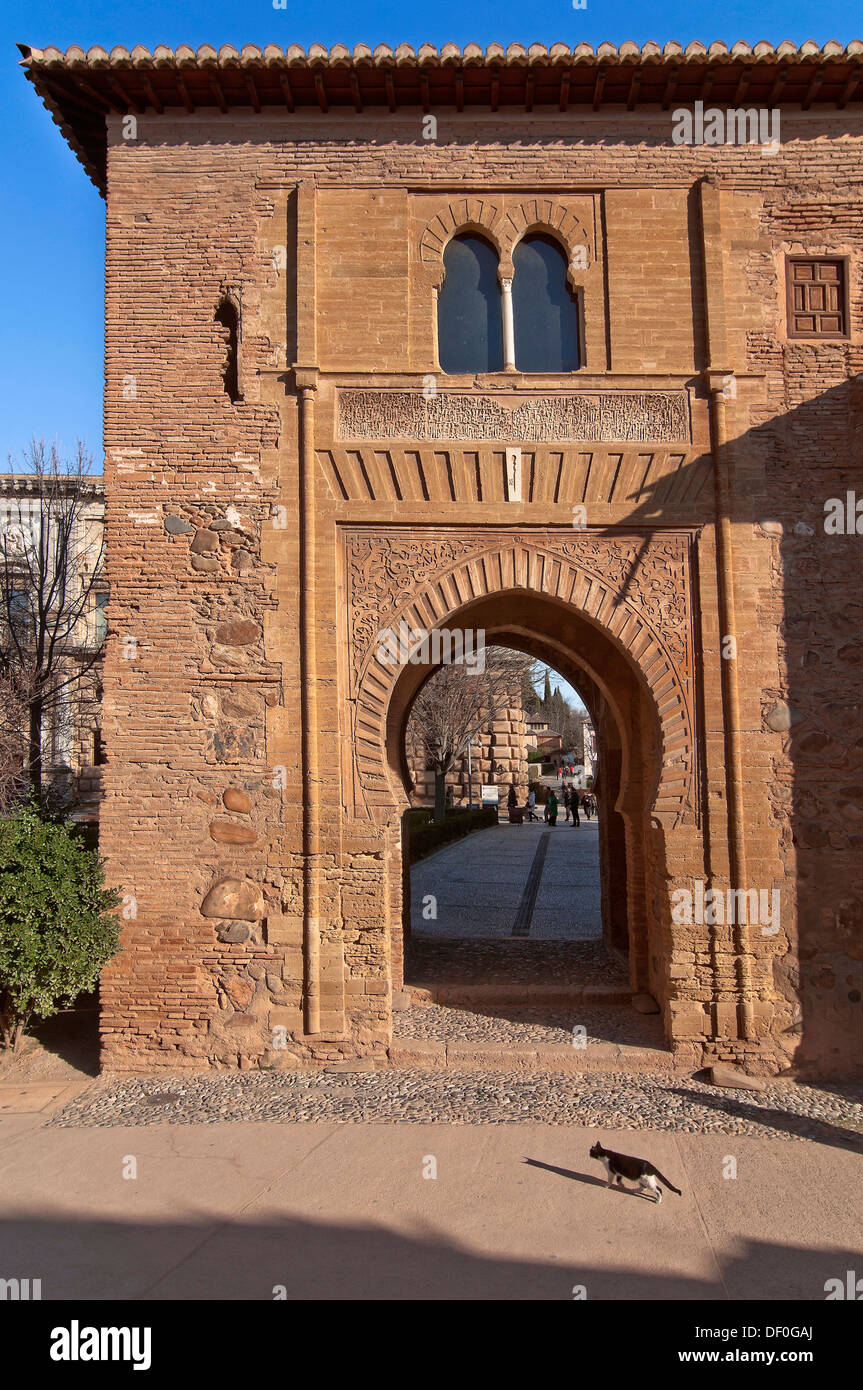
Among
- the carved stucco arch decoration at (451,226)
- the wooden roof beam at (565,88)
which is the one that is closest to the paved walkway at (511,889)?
the carved stucco arch decoration at (451,226)

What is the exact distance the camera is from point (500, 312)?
24.8ft

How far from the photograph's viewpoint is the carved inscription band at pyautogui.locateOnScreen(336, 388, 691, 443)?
7289 millimetres

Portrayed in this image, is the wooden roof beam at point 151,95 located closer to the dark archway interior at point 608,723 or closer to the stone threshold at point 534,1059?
the dark archway interior at point 608,723

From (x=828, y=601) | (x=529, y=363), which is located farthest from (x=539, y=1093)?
(x=529, y=363)

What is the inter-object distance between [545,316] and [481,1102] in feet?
20.4

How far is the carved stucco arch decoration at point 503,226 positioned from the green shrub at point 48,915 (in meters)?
5.47

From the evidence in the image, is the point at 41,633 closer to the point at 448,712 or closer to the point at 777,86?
the point at 777,86

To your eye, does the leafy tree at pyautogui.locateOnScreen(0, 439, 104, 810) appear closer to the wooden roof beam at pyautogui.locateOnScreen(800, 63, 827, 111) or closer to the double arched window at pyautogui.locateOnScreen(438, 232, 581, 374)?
the double arched window at pyautogui.locateOnScreen(438, 232, 581, 374)

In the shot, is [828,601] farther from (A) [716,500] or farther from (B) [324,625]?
(B) [324,625]

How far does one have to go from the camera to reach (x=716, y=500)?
720 cm

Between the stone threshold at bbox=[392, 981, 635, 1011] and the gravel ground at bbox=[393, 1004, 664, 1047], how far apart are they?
11 centimetres

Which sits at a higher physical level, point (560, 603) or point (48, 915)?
point (560, 603)

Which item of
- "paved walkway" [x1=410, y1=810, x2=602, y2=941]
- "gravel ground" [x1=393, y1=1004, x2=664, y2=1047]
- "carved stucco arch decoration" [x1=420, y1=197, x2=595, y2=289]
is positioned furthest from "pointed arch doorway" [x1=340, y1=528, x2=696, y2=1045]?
"paved walkway" [x1=410, y1=810, x2=602, y2=941]

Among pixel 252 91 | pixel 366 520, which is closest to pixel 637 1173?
pixel 366 520
